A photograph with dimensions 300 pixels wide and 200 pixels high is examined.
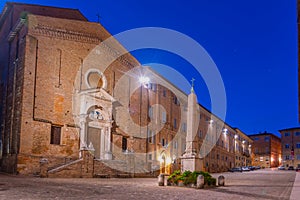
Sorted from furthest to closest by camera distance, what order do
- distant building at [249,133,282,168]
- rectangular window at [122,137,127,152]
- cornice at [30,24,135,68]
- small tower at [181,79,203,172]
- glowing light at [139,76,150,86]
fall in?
distant building at [249,133,282,168], glowing light at [139,76,150,86], rectangular window at [122,137,127,152], cornice at [30,24,135,68], small tower at [181,79,203,172]

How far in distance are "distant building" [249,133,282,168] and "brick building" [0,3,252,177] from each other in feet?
236

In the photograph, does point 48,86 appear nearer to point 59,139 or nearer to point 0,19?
point 59,139

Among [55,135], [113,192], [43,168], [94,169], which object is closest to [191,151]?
[113,192]

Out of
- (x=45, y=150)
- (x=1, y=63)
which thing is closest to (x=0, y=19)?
(x=1, y=63)

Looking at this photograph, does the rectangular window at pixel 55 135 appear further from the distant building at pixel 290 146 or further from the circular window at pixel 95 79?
the distant building at pixel 290 146

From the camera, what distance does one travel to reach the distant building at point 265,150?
321 feet

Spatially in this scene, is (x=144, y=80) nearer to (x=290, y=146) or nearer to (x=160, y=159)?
(x=160, y=159)

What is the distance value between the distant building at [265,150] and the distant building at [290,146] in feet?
27.9

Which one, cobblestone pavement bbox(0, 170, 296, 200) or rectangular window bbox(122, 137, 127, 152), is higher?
rectangular window bbox(122, 137, 127, 152)

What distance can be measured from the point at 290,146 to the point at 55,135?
7798cm

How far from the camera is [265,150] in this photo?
99.1 meters

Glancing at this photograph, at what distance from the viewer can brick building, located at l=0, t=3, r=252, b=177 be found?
22453 mm

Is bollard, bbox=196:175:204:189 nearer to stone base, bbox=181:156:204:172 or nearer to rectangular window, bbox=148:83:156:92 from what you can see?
stone base, bbox=181:156:204:172

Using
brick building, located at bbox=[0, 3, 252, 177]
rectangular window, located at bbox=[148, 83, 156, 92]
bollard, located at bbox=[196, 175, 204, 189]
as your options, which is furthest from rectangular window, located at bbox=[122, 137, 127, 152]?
bollard, located at bbox=[196, 175, 204, 189]
